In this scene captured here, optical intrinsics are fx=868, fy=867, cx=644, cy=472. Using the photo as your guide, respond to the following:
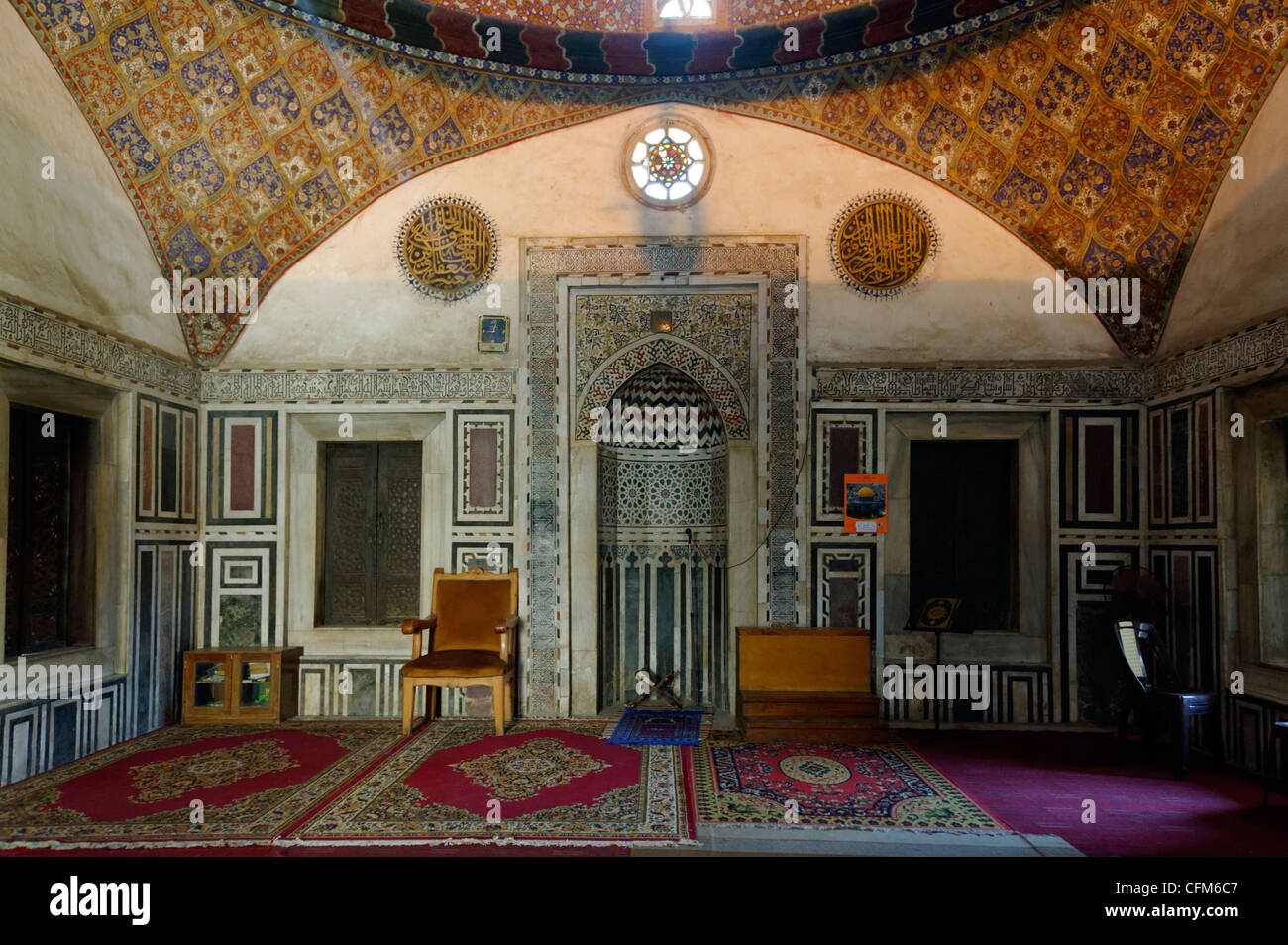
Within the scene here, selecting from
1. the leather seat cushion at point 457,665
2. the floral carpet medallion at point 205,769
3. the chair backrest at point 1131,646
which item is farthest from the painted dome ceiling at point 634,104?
the floral carpet medallion at point 205,769

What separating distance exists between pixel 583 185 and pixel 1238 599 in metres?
5.90

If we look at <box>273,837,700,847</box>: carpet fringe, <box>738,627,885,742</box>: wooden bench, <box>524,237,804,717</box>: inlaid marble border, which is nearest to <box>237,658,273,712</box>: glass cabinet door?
<box>524,237,804,717</box>: inlaid marble border

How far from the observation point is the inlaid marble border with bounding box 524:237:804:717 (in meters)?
7.27

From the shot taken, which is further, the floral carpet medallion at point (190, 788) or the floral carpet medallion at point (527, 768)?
the floral carpet medallion at point (527, 768)

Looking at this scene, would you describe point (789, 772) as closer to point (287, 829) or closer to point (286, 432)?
point (287, 829)

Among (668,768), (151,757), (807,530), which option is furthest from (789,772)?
(151,757)

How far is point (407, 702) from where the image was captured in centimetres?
658

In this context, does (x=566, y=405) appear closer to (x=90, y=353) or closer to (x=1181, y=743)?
(x=90, y=353)

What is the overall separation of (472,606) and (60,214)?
4.01 meters

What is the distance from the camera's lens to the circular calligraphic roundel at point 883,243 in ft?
24.0

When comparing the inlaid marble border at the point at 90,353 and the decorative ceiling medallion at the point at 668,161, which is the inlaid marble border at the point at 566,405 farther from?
the inlaid marble border at the point at 90,353

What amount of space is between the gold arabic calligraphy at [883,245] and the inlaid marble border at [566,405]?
458 millimetres

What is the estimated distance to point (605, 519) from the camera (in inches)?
312

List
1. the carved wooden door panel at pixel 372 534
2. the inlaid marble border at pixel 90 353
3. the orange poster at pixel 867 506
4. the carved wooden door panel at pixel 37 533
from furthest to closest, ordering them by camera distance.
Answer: the carved wooden door panel at pixel 372 534
the orange poster at pixel 867 506
the carved wooden door panel at pixel 37 533
the inlaid marble border at pixel 90 353
